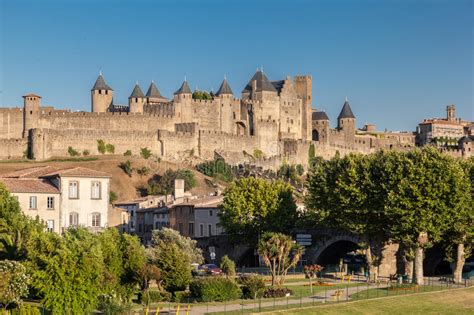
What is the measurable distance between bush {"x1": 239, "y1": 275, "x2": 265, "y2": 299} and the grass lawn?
423cm

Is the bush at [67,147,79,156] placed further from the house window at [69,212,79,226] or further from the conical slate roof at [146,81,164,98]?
the house window at [69,212,79,226]


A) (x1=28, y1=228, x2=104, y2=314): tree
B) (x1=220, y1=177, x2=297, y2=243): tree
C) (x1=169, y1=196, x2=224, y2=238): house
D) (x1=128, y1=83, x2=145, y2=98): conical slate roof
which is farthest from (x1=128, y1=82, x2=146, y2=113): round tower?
(x1=28, y1=228, x2=104, y2=314): tree

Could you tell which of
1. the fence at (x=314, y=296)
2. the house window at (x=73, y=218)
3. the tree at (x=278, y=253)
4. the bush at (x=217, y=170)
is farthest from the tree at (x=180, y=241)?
the bush at (x=217, y=170)

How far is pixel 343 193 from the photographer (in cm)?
6325

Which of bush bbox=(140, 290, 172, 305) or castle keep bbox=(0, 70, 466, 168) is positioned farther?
castle keep bbox=(0, 70, 466, 168)

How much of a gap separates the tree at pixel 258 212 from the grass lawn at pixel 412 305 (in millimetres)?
16996

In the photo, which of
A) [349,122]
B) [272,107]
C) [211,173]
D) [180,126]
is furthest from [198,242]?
[349,122]

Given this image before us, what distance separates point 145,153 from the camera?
118 m

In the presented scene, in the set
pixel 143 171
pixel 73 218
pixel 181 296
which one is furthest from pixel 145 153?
pixel 181 296

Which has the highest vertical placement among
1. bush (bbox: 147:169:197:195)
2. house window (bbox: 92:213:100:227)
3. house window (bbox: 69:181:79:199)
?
bush (bbox: 147:169:197:195)

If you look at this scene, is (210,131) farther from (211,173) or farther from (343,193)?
(343,193)

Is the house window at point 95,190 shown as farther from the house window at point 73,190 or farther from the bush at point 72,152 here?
the bush at point 72,152

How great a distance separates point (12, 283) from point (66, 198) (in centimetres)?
2096

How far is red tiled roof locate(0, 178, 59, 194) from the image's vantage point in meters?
62.4
